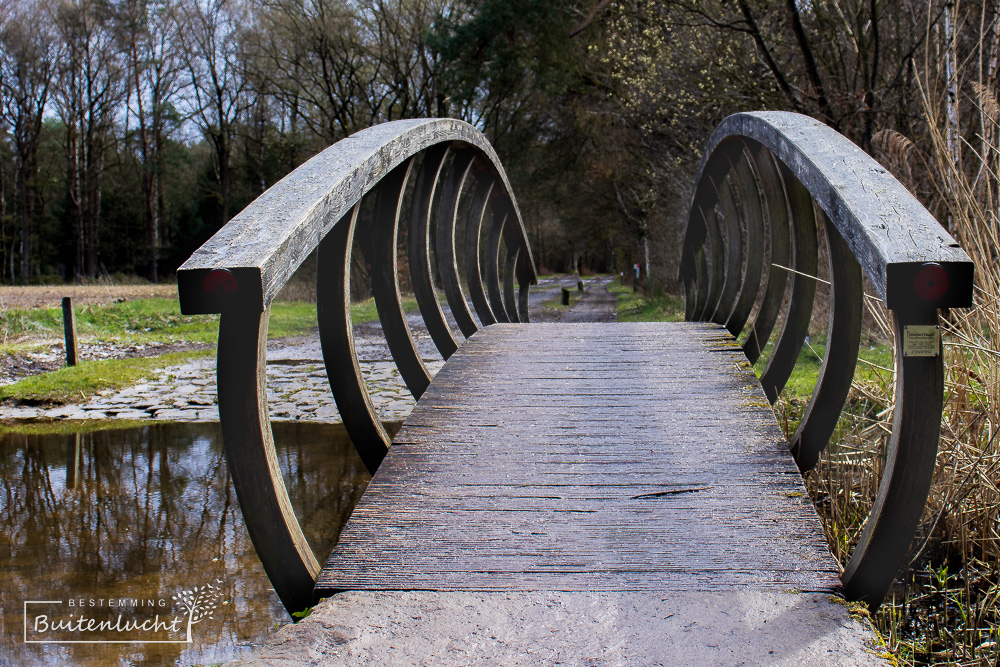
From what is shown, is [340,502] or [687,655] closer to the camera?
[687,655]

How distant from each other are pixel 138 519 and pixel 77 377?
402cm

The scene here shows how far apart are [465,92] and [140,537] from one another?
13.1 meters

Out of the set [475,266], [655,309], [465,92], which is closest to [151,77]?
[465,92]

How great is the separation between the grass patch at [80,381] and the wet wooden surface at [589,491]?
488cm

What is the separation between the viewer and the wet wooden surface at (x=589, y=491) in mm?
1794

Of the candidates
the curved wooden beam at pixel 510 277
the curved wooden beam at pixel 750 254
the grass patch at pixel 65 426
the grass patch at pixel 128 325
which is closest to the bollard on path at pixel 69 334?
the grass patch at pixel 128 325

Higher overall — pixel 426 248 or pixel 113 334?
pixel 426 248

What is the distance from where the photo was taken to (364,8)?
18656 mm

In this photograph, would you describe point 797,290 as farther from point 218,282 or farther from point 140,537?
point 140,537

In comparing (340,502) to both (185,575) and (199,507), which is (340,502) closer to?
(199,507)

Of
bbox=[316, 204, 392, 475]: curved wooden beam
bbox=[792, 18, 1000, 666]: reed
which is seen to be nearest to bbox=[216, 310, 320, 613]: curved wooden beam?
bbox=[316, 204, 392, 475]: curved wooden beam

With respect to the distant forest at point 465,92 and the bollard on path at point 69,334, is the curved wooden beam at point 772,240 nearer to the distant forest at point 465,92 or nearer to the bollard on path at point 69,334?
the distant forest at point 465,92

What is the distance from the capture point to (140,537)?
342 cm

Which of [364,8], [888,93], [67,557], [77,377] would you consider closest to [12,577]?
[67,557]
